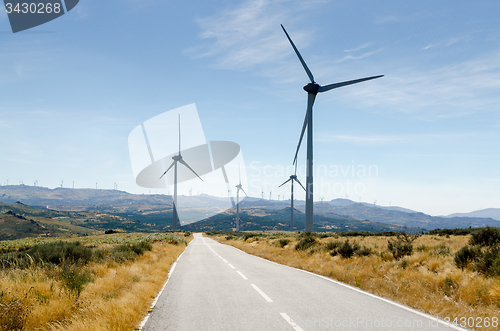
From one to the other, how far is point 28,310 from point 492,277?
12240 millimetres

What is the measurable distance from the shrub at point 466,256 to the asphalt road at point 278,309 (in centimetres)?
385

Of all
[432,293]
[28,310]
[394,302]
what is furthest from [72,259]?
[432,293]

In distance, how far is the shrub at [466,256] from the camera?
1095 cm

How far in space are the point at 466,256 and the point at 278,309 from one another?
797cm

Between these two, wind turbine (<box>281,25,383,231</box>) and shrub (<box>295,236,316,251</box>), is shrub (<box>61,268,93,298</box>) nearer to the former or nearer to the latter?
shrub (<box>295,236,316,251</box>)

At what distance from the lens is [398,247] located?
15.1 m

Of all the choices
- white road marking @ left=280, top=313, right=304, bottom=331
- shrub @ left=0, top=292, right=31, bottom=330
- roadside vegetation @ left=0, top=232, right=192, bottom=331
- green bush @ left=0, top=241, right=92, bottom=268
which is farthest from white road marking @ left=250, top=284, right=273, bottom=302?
green bush @ left=0, top=241, right=92, bottom=268

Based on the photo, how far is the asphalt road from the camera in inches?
267

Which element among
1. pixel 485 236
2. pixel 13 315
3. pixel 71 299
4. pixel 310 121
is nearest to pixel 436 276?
pixel 485 236

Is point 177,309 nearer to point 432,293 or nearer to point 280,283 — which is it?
point 280,283

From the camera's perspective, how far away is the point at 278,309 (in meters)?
8.10

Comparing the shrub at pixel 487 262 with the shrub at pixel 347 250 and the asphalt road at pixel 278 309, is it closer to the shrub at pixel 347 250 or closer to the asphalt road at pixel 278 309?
the asphalt road at pixel 278 309

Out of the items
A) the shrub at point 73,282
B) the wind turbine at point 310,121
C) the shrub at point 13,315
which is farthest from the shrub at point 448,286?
the wind turbine at point 310,121

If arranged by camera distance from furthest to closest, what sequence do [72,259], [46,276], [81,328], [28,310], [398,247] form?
[398,247] → [72,259] → [46,276] → [28,310] → [81,328]
